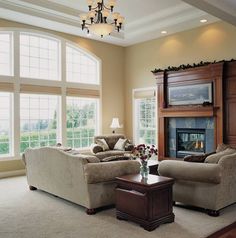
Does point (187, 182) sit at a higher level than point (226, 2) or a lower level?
lower

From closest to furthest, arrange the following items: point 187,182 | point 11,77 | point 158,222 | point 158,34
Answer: point 158,222, point 187,182, point 11,77, point 158,34

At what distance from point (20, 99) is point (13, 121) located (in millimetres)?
595

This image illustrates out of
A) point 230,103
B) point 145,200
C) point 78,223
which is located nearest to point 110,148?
point 230,103

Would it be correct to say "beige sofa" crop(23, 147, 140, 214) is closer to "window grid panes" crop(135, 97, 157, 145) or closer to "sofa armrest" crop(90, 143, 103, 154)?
"sofa armrest" crop(90, 143, 103, 154)

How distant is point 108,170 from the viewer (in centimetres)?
416

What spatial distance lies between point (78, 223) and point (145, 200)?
94cm

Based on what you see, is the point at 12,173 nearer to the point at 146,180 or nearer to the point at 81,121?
the point at 81,121

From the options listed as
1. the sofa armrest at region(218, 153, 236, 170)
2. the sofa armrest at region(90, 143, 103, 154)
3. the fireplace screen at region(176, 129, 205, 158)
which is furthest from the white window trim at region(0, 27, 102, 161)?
the sofa armrest at region(218, 153, 236, 170)

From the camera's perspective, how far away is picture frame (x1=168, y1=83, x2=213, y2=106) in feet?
24.4

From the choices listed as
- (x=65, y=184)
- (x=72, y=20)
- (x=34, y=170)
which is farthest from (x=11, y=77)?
(x=65, y=184)

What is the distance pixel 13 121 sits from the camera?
7285mm

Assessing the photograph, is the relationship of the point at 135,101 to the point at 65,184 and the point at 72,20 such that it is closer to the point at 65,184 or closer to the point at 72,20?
the point at 72,20

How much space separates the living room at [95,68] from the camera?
7098 millimetres

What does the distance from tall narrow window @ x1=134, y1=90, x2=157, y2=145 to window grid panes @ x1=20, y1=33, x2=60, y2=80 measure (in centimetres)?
279
